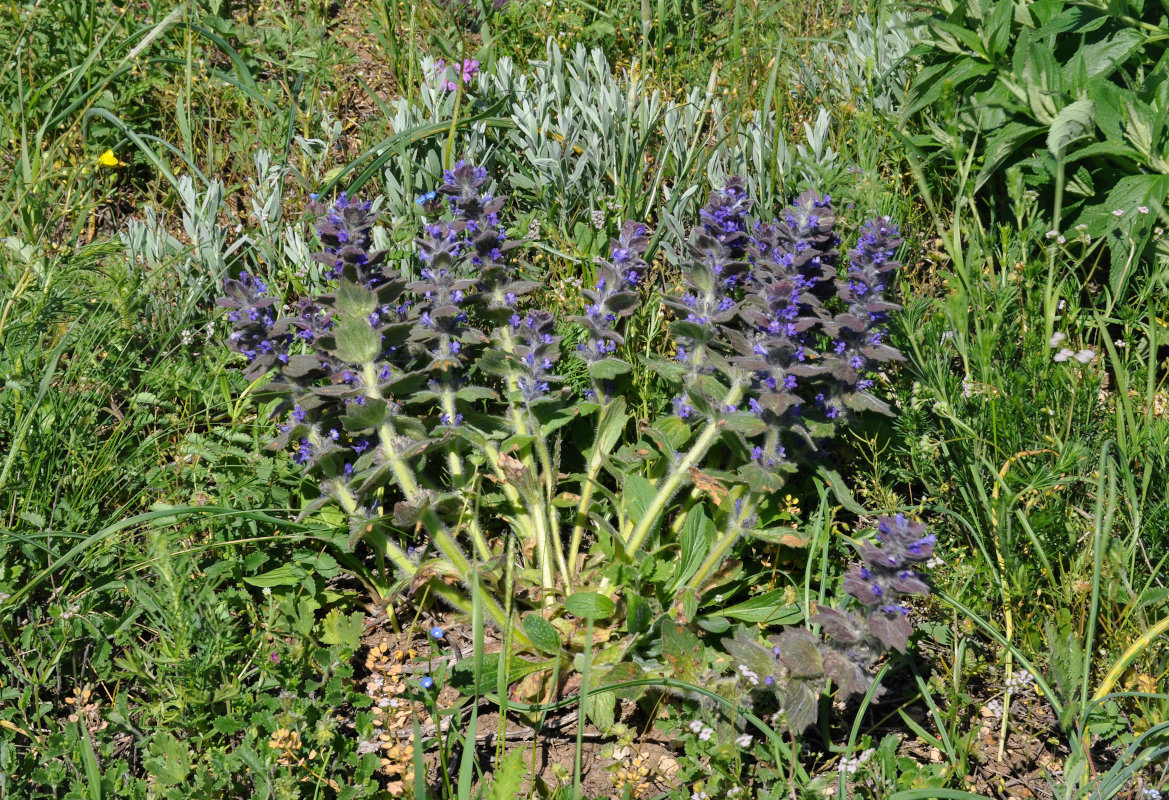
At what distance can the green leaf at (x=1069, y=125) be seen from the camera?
3021mm

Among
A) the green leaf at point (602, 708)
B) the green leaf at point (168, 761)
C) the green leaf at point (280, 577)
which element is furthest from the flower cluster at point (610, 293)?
the green leaf at point (168, 761)

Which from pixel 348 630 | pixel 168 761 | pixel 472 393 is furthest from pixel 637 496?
pixel 168 761

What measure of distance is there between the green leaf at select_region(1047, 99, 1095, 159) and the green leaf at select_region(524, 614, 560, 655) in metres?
2.17

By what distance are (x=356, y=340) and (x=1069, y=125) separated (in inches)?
95.0

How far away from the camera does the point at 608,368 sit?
2.64 m

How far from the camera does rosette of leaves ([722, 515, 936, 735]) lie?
1927 millimetres

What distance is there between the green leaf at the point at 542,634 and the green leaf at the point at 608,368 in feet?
2.28

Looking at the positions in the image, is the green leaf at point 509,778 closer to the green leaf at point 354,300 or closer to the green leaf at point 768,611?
the green leaf at point 768,611

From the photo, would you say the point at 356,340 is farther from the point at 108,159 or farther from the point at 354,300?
the point at 108,159

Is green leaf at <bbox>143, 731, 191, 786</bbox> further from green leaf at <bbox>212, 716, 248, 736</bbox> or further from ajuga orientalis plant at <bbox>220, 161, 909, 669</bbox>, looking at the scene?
ajuga orientalis plant at <bbox>220, 161, 909, 669</bbox>

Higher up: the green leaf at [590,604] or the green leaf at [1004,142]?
the green leaf at [1004,142]

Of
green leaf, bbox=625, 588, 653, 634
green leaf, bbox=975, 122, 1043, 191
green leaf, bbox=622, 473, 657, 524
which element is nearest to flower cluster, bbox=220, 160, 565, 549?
green leaf, bbox=622, 473, 657, 524

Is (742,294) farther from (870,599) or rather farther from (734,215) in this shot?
(870,599)

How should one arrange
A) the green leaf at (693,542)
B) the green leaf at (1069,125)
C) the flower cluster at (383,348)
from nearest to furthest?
the flower cluster at (383,348)
the green leaf at (693,542)
the green leaf at (1069,125)
